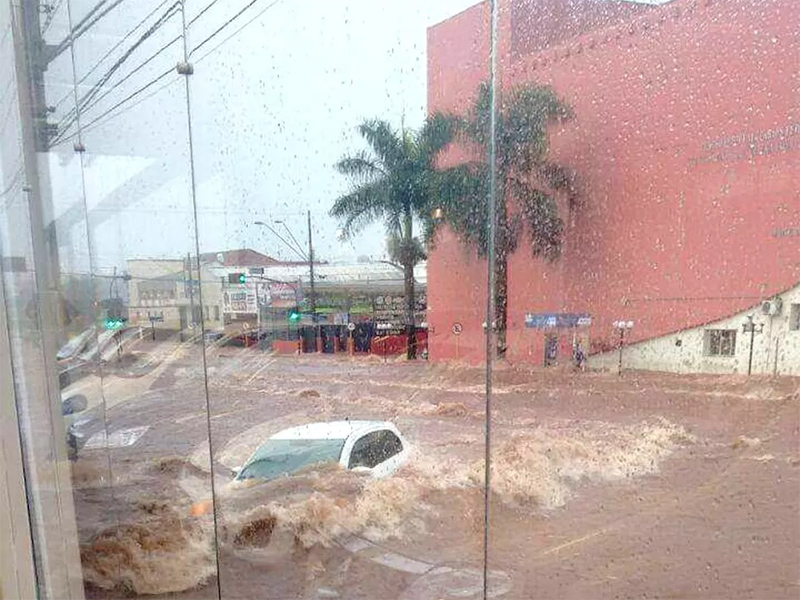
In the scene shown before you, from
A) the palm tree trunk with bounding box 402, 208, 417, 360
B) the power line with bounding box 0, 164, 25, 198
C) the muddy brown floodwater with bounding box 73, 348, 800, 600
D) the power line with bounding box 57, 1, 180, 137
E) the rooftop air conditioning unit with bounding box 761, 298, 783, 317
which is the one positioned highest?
the power line with bounding box 57, 1, 180, 137

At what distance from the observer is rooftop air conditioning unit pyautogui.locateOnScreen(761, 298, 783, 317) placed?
0.61 m

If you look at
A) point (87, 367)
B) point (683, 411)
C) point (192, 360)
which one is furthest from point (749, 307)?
point (87, 367)

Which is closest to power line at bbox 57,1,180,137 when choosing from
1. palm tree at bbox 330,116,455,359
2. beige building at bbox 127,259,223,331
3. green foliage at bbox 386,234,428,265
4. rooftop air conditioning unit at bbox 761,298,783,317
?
beige building at bbox 127,259,223,331

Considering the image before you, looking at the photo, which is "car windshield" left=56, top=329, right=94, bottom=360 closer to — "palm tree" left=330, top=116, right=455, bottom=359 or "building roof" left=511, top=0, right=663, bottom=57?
"palm tree" left=330, top=116, right=455, bottom=359

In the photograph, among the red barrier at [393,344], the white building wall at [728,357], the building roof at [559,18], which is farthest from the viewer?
the red barrier at [393,344]

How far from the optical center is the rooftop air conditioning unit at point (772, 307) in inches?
24.1

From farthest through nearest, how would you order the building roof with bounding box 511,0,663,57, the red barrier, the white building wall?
1. the red barrier
2. the building roof with bounding box 511,0,663,57
3. the white building wall

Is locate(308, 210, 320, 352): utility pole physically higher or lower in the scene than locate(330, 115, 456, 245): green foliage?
lower

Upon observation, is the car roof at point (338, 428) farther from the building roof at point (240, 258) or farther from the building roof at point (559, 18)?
the building roof at point (559, 18)

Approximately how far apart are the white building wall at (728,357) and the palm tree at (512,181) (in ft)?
0.64

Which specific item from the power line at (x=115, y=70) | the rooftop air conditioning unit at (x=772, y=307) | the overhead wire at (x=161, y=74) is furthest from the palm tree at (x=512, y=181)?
the power line at (x=115, y=70)

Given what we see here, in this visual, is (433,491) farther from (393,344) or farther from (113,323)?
(113,323)

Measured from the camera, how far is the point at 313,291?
0.83 meters

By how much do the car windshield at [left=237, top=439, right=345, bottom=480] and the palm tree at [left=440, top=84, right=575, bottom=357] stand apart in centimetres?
40
